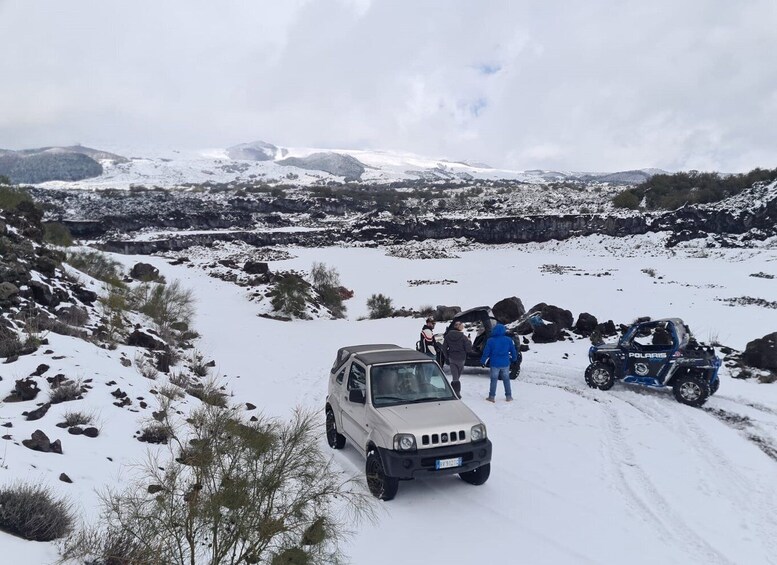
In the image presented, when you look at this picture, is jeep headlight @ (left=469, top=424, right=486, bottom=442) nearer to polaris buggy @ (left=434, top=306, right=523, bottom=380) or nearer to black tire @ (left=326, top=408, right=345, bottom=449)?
black tire @ (left=326, top=408, right=345, bottom=449)

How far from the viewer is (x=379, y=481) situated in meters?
6.78

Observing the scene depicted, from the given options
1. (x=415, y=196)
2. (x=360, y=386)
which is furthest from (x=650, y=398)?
(x=415, y=196)

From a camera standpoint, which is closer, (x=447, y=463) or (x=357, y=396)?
(x=447, y=463)

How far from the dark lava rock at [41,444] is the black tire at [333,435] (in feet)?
13.0

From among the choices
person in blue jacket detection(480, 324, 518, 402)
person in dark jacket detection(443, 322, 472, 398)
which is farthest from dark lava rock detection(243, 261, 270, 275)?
person in blue jacket detection(480, 324, 518, 402)

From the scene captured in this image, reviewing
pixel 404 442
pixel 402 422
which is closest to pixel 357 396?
pixel 402 422

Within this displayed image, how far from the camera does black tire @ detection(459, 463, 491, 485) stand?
7.14m

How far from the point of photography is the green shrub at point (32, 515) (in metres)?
4.41

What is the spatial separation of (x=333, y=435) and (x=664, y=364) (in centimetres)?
706

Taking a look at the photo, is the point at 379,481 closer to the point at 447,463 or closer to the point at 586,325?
the point at 447,463

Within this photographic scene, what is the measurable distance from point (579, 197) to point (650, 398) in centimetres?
6676

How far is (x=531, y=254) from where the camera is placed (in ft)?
165

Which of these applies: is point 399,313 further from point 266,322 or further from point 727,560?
point 727,560

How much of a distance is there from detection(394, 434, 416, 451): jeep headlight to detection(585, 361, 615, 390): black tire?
6.72 m
